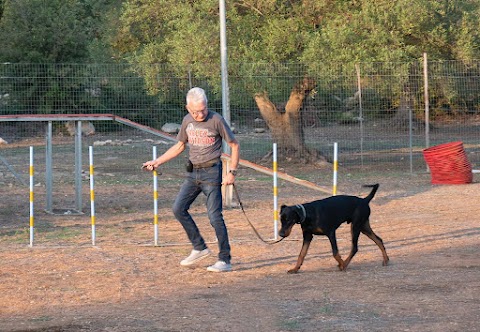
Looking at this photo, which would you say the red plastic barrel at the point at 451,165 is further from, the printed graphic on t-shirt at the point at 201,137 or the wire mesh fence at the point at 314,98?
the printed graphic on t-shirt at the point at 201,137

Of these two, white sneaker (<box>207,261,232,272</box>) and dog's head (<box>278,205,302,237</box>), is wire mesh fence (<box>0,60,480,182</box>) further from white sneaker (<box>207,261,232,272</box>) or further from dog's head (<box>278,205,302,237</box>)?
dog's head (<box>278,205,302,237</box>)

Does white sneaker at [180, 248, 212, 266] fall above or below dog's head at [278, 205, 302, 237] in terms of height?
below

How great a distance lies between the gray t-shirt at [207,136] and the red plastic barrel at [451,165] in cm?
1016

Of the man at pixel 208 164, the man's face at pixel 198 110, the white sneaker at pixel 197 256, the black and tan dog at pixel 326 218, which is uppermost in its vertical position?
the man's face at pixel 198 110

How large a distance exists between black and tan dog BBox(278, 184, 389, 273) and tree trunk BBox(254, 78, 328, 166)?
13.2 m

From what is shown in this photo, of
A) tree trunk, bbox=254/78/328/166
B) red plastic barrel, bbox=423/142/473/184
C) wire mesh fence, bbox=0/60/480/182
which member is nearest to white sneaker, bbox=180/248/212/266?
red plastic barrel, bbox=423/142/473/184

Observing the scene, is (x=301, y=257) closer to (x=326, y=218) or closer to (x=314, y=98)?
(x=326, y=218)

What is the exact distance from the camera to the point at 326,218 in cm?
895

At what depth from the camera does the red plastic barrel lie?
18.3 m

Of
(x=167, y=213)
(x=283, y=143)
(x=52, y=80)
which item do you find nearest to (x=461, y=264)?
(x=167, y=213)

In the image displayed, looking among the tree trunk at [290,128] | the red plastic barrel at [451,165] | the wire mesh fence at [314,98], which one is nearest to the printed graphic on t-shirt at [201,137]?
the red plastic barrel at [451,165]

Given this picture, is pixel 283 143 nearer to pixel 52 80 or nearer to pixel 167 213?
pixel 52 80

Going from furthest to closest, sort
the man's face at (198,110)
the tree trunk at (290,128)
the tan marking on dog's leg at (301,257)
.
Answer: the tree trunk at (290,128), the tan marking on dog's leg at (301,257), the man's face at (198,110)

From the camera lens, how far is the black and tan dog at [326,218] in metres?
8.80
